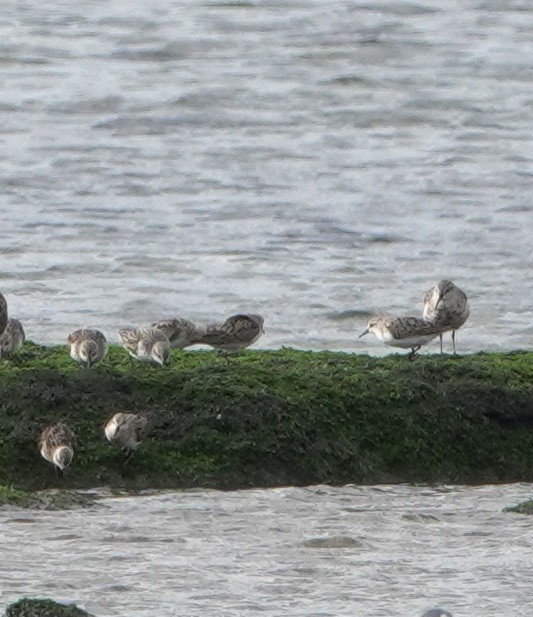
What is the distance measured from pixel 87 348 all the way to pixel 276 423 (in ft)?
3.96

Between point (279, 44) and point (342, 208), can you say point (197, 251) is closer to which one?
point (342, 208)

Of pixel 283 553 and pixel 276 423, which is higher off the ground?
pixel 276 423

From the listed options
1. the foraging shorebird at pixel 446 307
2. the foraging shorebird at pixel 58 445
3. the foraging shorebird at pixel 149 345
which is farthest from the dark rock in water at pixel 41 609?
the foraging shorebird at pixel 446 307

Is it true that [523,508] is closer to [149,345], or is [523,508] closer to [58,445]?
[58,445]

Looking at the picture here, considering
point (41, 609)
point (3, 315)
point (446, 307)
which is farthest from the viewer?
point (446, 307)

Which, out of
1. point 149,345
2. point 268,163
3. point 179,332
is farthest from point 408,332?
point 268,163

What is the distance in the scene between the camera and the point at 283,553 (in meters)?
7.14

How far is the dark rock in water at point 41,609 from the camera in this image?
6113mm

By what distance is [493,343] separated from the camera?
12883 mm

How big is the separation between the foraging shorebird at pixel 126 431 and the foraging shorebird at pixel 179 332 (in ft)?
6.81

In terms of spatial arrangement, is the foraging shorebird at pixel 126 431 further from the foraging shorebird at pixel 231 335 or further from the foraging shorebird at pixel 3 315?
the foraging shorebird at pixel 231 335

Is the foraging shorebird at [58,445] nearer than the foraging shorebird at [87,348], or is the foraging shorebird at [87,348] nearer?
the foraging shorebird at [58,445]

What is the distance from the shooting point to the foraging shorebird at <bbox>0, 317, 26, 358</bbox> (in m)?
9.09

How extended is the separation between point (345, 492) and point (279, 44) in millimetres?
18109
